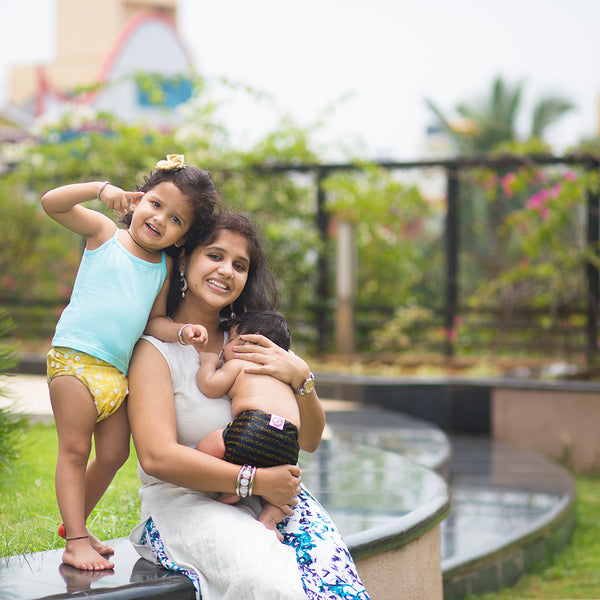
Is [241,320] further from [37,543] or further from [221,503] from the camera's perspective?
[37,543]

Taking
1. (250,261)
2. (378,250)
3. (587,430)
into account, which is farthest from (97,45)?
(250,261)

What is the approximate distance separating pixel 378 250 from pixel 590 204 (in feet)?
7.13

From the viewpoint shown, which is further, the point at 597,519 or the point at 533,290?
the point at 533,290

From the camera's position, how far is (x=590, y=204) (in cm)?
778

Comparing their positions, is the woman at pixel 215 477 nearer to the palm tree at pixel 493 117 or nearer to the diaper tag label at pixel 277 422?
the diaper tag label at pixel 277 422

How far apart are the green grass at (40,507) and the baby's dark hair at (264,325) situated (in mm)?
845

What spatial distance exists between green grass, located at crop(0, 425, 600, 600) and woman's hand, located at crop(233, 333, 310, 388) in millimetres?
850

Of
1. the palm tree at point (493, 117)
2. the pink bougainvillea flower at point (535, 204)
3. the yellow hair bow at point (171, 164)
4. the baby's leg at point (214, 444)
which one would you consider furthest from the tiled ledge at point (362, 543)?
the palm tree at point (493, 117)

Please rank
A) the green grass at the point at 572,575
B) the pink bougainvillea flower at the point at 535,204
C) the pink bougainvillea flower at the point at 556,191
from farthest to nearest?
1. the pink bougainvillea flower at the point at 535,204
2. the pink bougainvillea flower at the point at 556,191
3. the green grass at the point at 572,575

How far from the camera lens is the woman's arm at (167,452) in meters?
2.12

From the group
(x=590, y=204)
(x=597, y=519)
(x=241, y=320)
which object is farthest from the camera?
(x=590, y=204)

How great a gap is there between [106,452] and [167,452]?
31 cm

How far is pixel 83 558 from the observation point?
2242 mm

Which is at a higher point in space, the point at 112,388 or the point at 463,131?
the point at 463,131
